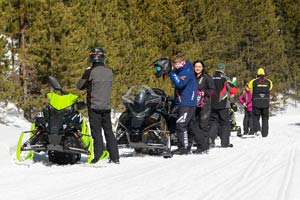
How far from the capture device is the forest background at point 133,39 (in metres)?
17.3

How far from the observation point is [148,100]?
9.17 m

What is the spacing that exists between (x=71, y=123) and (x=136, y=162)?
4.14 feet

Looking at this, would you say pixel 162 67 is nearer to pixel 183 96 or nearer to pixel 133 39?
pixel 183 96

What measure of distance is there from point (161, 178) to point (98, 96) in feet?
6.50

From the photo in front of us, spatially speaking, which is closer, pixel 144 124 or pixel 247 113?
pixel 144 124

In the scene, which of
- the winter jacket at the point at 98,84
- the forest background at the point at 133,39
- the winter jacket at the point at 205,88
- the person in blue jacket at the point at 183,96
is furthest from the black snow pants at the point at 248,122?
the winter jacket at the point at 98,84

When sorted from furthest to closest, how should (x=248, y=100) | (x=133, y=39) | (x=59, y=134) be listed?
1. (x=133, y=39)
2. (x=248, y=100)
3. (x=59, y=134)

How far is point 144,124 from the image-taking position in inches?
345

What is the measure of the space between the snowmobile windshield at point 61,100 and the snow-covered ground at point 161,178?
88 centimetres

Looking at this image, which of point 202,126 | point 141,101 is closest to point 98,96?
point 141,101

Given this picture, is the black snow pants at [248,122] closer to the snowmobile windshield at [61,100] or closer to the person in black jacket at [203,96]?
the person in black jacket at [203,96]

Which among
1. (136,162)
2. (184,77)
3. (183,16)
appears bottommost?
(136,162)

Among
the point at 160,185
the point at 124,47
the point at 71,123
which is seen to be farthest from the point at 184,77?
the point at 124,47

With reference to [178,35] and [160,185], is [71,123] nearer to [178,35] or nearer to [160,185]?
[160,185]
